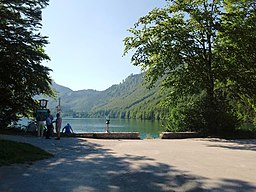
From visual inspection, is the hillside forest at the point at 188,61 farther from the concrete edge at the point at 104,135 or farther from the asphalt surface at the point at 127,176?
the asphalt surface at the point at 127,176

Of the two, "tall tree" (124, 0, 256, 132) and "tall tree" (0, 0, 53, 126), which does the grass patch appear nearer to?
"tall tree" (0, 0, 53, 126)

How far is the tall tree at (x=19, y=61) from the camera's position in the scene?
1841 cm

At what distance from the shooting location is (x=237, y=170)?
8.02 metres

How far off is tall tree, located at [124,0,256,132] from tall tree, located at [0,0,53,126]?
7.34 metres

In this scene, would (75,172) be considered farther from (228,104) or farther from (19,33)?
(228,104)

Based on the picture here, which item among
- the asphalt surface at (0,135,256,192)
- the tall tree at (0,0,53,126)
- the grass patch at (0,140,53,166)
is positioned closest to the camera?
the asphalt surface at (0,135,256,192)

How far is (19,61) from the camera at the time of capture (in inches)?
728

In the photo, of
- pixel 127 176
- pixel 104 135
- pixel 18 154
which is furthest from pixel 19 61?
pixel 127 176

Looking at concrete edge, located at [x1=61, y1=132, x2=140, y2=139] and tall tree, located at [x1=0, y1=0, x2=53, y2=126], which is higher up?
tall tree, located at [x1=0, y1=0, x2=53, y2=126]

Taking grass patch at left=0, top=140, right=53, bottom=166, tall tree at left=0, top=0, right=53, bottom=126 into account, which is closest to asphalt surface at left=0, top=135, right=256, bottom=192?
grass patch at left=0, top=140, right=53, bottom=166

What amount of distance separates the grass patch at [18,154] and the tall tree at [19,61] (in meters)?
8.17

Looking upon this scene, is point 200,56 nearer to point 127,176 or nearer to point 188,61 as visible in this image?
point 188,61

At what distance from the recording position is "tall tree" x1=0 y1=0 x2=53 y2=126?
18.4 meters

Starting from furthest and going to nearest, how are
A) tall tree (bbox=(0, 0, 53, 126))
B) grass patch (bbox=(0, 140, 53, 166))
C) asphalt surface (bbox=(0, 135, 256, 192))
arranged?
tall tree (bbox=(0, 0, 53, 126)) → grass patch (bbox=(0, 140, 53, 166)) → asphalt surface (bbox=(0, 135, 256, 192))
